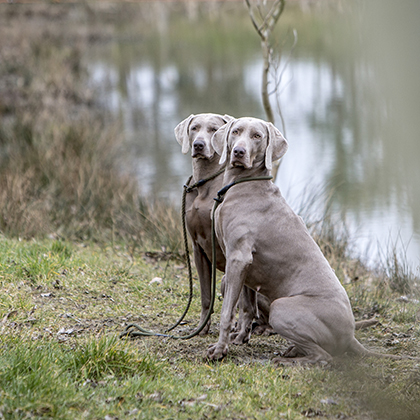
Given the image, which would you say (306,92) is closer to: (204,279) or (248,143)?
(204,279)

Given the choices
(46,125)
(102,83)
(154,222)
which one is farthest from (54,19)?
(154,222)

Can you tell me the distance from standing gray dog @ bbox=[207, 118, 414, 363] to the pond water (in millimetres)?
617

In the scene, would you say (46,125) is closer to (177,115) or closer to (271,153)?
(177,115)

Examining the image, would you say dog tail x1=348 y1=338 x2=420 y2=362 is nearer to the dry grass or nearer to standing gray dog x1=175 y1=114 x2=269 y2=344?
standing gray dog x1=175 y1=114 x2=269 y2=344

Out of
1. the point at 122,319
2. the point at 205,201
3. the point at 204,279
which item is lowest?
the point at 122,319

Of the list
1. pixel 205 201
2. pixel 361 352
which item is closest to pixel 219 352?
pixel 361 352

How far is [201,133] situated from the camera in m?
4.26

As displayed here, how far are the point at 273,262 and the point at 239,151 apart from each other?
79 cm

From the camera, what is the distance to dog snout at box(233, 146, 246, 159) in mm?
3755

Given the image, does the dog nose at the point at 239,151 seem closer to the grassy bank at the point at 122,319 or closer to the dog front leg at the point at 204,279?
the dog front leg at the point at 204,279

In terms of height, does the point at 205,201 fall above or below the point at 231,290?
above

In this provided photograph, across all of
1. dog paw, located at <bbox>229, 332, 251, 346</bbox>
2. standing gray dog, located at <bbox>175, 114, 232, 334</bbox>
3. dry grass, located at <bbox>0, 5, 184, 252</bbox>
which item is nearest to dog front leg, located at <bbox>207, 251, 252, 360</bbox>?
dog paw, located at <bbox>229, 332, 251, 346</bbox>

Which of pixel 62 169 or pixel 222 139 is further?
pixel 62 169

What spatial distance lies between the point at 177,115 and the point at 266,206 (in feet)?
44.2
